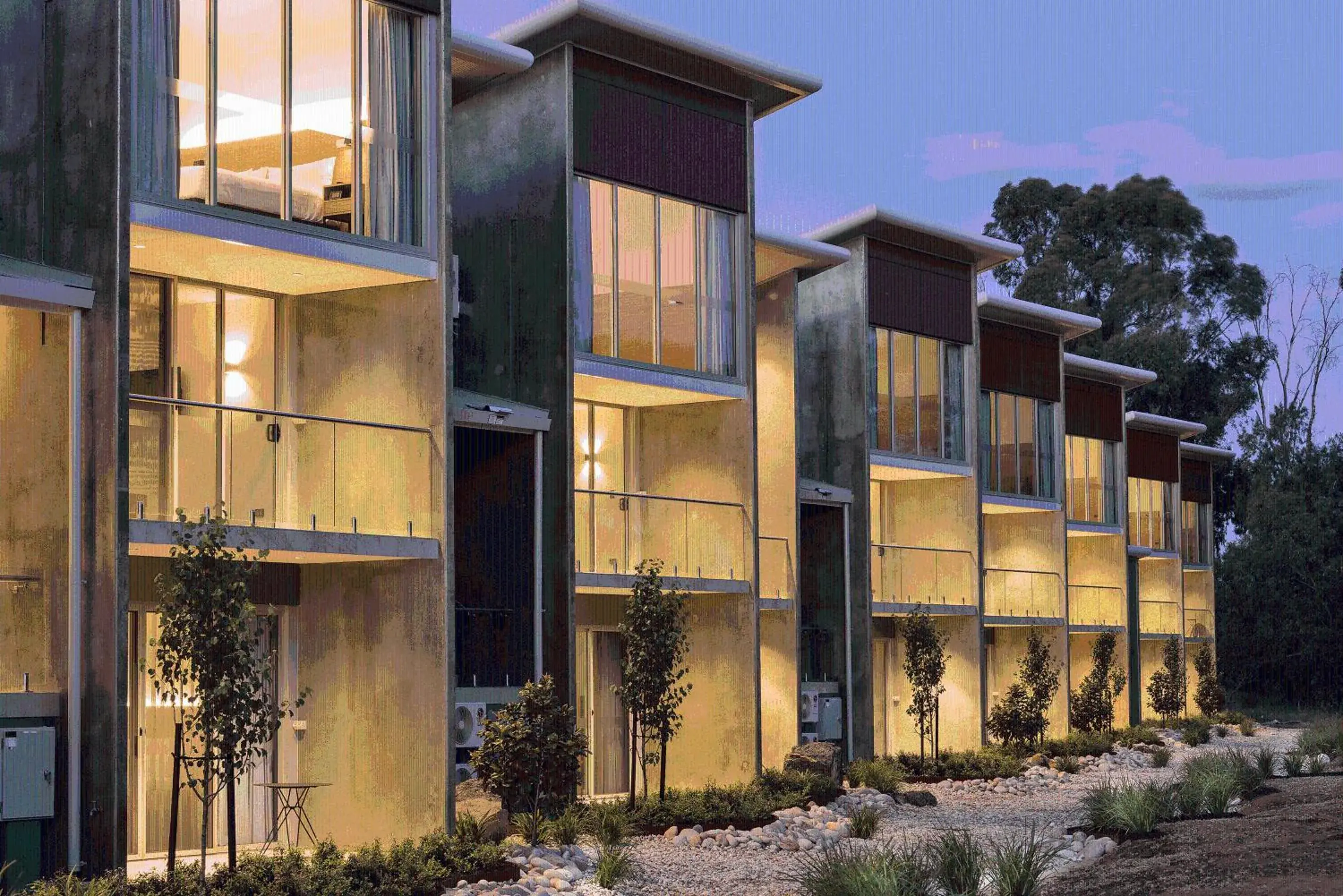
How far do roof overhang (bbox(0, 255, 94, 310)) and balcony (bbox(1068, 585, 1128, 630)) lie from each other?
28498 mm

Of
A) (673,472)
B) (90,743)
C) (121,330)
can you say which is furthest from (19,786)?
(673,472)

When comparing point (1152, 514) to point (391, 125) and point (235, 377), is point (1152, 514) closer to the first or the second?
point (391, 125)

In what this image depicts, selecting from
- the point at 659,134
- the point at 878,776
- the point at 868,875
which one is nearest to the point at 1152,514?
the point at 878,776

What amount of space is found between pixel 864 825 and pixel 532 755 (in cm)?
427

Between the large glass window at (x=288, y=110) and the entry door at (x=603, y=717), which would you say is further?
the entry door at (x=603, y=717)

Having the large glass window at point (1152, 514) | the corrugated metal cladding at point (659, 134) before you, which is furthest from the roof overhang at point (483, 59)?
the large glass window at point (1152, 514)

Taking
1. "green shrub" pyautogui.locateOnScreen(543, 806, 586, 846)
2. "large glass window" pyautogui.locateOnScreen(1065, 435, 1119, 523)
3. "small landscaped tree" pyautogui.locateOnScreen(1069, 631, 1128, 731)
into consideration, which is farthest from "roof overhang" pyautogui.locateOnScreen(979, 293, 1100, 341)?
"green shrub" pyautogui.locateOnScreen(543, 806, 586, 846)

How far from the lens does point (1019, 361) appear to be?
36.2 metres

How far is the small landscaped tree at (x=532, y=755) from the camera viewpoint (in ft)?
60.7

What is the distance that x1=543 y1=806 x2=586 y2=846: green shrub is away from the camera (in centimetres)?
1783

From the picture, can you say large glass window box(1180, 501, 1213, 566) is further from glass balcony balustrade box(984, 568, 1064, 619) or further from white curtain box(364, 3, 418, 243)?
white curtain box(364, 3, 418, 243)

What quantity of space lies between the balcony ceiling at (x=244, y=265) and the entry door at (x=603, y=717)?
7.99 m

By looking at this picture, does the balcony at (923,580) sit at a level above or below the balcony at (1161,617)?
above

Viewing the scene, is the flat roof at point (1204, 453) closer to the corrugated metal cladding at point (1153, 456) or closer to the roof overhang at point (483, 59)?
the corrugated metal cladding at point (1153, 456)
